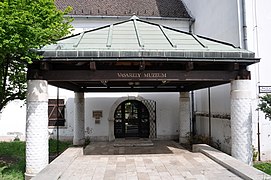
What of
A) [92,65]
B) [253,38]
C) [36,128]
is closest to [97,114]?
[36,128]

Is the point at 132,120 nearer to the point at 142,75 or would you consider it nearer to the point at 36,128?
the point at 142,75

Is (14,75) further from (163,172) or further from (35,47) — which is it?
(163,172)

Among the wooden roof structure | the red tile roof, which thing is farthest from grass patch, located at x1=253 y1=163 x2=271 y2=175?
the red tile roof

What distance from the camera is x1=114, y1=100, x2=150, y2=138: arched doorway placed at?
14.9 m

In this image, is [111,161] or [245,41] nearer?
[111,161]

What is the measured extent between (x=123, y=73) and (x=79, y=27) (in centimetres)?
845

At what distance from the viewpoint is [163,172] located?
22.4 ft

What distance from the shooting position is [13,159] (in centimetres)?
1040

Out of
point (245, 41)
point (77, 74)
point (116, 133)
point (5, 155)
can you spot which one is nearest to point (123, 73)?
point (77, 74)

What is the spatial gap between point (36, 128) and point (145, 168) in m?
2.98

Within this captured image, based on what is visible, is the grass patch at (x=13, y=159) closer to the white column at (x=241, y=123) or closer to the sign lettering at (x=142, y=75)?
the sign lettering at (x=142, y=75)

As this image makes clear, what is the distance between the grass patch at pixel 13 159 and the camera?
7.62m

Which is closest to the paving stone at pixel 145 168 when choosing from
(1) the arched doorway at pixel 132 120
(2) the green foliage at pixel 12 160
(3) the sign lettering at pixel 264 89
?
(2) the green foliage at pixel 12 160

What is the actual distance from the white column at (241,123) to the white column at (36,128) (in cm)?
514
